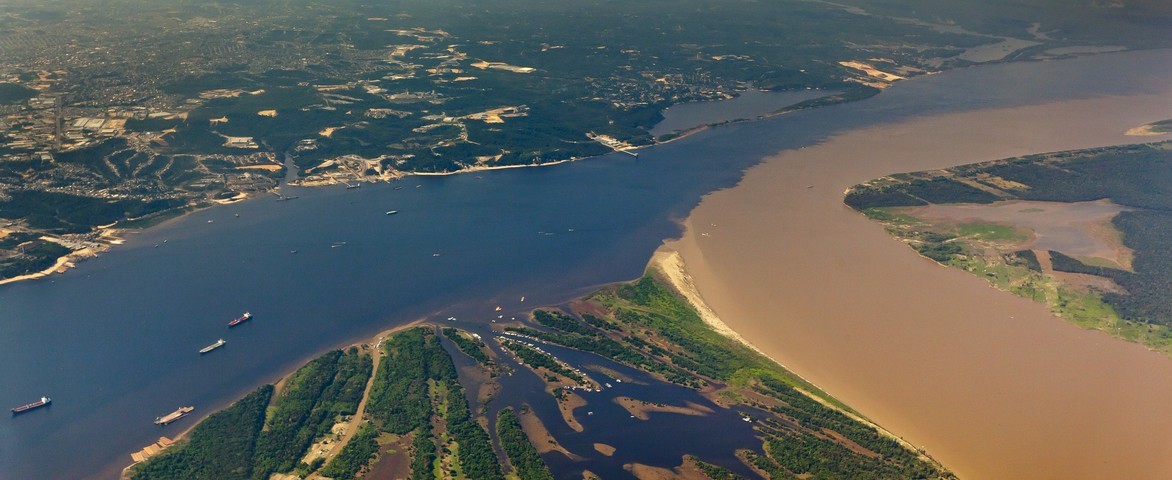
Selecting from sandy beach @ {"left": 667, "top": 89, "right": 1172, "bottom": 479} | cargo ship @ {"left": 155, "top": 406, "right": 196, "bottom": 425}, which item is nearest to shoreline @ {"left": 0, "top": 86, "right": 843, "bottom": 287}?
sandy beach @ {"left": 667, "top": 89, "right": 1172, "bottom": 479}

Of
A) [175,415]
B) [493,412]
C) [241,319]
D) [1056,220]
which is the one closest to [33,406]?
[175,415]

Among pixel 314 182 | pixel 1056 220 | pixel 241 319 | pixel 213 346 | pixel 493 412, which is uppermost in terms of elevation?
pixel 314 182

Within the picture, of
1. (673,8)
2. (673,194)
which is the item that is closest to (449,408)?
(673,194)

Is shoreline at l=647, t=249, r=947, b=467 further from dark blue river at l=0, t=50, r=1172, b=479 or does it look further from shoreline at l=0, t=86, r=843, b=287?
shoreline at l=0, t=86, r=843, b=287

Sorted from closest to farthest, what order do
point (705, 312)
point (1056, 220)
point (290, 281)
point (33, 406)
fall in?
point (33, 406)
point (705, 312)
point (290, 281)
point (1056, 220)

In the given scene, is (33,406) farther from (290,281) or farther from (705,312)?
(705,312)

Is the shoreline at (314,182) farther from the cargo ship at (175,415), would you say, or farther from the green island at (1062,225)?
the green island at (1062,225)
